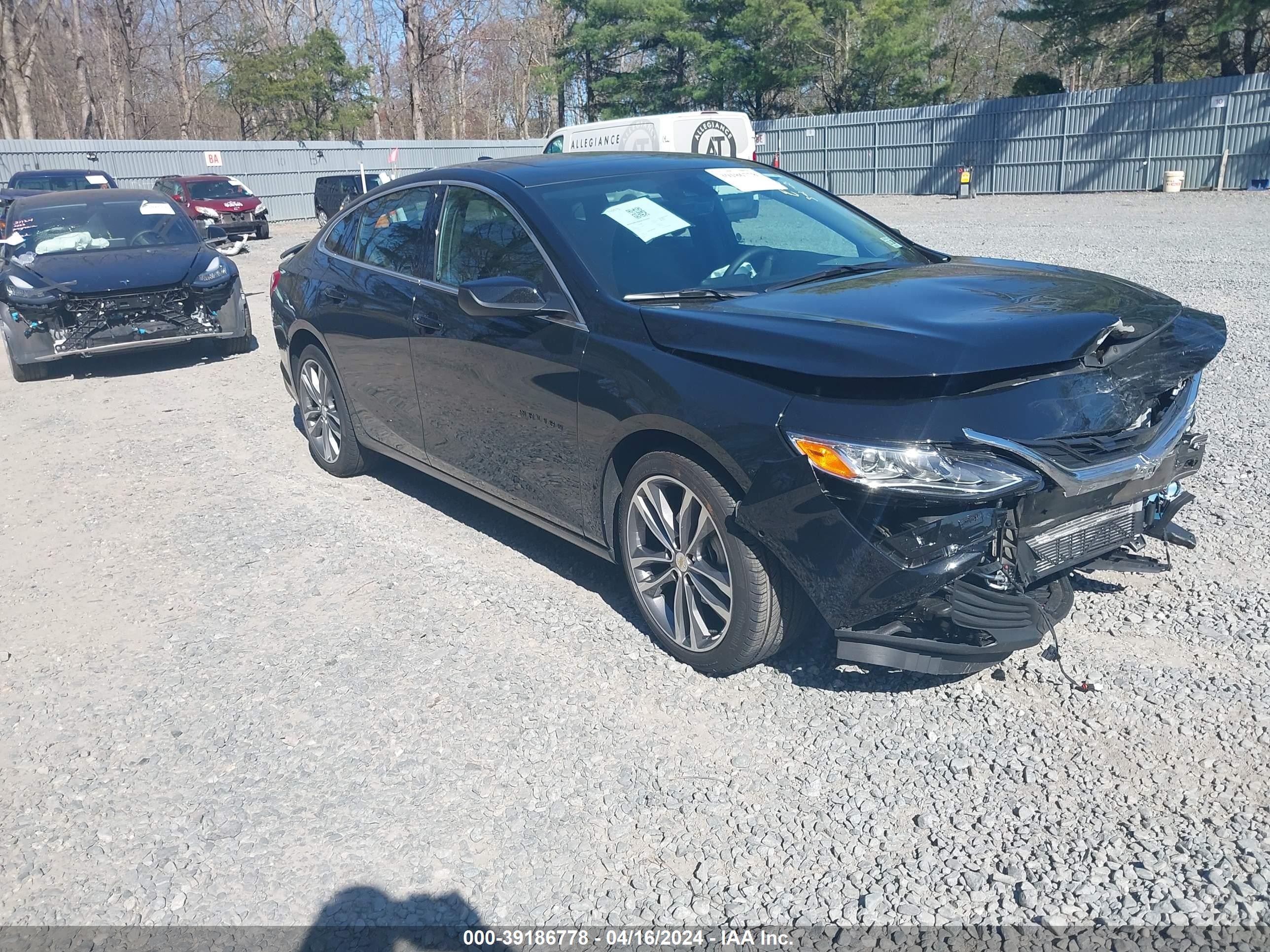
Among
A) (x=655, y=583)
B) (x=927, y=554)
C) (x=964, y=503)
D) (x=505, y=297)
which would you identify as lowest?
(x=655, y=583)

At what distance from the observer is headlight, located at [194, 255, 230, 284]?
9.99 metres

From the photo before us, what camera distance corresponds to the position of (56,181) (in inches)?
924

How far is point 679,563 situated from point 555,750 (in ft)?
2.61

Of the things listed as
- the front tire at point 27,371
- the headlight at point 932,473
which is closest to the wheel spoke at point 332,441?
the headlight at point 932,473

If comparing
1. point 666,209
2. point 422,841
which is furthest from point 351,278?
point 422,841

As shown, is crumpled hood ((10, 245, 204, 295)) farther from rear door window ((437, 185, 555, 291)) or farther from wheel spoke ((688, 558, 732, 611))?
wheel spoke ((688, 558, 732, 611))

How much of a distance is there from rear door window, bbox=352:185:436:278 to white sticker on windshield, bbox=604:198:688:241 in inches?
45.0

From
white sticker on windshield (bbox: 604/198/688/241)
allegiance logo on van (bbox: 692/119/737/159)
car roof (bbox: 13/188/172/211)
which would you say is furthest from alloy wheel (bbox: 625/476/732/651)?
allegiance logo on van (bbox: 692/119/737/159)

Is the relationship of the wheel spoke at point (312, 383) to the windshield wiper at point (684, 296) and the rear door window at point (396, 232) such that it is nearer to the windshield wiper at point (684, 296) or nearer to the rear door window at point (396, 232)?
the rear door window at point (396, 232)

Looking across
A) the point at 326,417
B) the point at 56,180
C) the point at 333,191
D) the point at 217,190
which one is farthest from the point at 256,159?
the point at 326,417

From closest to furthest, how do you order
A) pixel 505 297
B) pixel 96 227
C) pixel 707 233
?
1. pixel 505 297
2. pixel 707 233
3. pixel 96 227

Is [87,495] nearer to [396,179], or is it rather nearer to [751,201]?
[396,179]

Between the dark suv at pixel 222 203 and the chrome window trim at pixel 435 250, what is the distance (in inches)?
876

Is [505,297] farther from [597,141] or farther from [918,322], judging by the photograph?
[597,141]
